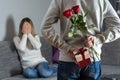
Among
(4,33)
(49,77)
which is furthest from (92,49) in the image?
(4,33)

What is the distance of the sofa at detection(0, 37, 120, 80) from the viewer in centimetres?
290

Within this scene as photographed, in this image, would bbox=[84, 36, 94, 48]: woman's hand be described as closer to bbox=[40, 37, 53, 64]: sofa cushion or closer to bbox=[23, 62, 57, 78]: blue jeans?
bbox=[23, 62, 57, 78]: blue jeans

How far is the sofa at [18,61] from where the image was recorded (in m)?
2.90

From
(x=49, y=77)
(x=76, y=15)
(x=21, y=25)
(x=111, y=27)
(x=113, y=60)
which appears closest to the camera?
(x=76, y=15)

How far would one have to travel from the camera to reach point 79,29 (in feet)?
4.59

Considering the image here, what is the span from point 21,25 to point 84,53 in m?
1.89

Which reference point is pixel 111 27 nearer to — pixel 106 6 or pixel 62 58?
pixel 106 6

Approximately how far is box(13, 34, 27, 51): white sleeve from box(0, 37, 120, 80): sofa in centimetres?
7

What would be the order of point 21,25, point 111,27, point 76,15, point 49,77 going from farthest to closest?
point 21,25 → point 49,77 → point 111,27 → point 76,15

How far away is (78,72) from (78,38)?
0.17 meters

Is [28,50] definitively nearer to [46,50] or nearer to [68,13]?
[46,50]

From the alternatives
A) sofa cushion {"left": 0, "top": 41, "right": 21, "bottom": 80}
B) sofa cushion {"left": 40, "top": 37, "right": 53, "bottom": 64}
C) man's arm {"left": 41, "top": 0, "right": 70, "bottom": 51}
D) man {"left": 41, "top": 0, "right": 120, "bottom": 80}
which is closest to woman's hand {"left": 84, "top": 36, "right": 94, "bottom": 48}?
man {"left": 41, "top": 0, "right": 120, "bottom": 80}

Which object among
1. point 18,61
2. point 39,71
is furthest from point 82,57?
point 18,61

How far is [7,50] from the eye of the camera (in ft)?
9.86
